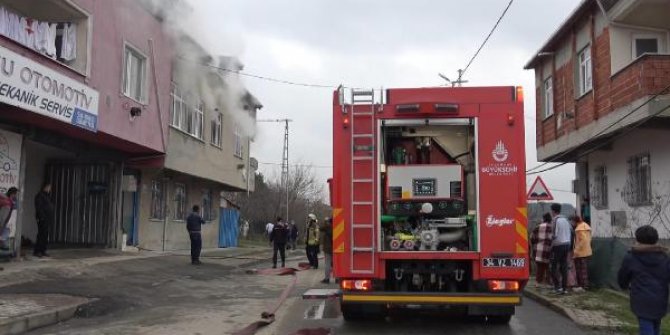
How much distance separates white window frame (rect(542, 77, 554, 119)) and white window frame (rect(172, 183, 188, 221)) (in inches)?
492

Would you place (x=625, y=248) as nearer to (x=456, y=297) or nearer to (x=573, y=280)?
(x=573, y=280)

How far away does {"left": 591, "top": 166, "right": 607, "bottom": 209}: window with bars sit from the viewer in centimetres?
1731

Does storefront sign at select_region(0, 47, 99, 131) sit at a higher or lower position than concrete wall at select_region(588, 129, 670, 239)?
Answer: higher

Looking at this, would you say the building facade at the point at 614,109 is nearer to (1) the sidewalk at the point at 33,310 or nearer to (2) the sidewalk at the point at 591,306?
(2) the sidewalk at the point at 591,306

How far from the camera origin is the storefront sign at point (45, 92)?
426 inches

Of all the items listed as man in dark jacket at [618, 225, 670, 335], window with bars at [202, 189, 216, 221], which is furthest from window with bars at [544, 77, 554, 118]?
man in dark jacket at [618, 225, 670, 335]

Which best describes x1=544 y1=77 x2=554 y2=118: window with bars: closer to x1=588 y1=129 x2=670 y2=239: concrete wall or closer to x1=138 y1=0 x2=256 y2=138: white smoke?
x1=588 y1=129 x2=670 y2=239: concrete wall

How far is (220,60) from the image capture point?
19.2m

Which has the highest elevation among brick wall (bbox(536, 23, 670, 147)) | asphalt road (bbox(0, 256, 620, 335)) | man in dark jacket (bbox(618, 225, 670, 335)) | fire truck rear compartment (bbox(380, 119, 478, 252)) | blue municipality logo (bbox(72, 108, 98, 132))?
brick wall (bbox(536, 23, 670, 147))

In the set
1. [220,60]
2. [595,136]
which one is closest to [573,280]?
[595,136]

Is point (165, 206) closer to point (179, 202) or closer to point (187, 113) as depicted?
point (179, 202)

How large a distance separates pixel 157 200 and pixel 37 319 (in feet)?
42.2

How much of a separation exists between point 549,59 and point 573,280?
30.1 feet

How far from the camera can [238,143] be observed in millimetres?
28094
